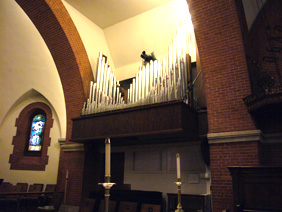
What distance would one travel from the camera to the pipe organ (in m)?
6.26

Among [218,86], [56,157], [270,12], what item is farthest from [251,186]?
[56,157]

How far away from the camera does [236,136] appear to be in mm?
5285

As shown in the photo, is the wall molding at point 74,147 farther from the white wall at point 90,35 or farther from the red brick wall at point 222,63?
the red brick wall at point 222,63

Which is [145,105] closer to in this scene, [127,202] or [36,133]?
[127,202]

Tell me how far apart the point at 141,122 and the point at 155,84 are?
3.71ft

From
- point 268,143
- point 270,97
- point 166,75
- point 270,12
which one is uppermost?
point 270,12

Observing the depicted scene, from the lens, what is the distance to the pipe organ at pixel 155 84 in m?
6.26

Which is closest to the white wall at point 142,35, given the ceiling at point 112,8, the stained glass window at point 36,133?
the ceiling at point 112,8

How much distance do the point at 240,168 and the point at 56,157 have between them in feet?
24.0

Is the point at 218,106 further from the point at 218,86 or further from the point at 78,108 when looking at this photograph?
the point at 78,108

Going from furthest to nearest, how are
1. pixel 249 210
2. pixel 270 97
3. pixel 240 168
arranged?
1. pixel 270 97
2. pixel 240 168
3. pixel 249 210

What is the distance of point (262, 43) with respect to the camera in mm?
6504

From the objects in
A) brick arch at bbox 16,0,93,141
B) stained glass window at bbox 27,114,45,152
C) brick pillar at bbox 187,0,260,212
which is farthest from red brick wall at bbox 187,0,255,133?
stained glass window at bbox 27,114,45,152

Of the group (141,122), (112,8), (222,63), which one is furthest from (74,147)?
(222,63)
